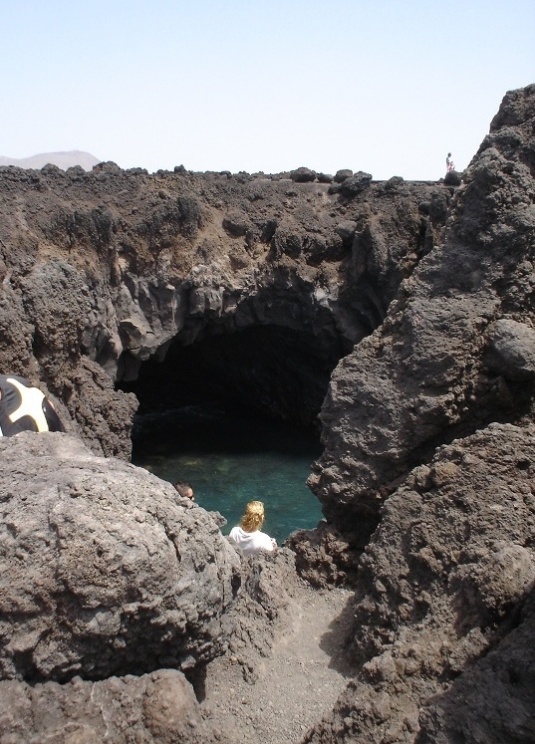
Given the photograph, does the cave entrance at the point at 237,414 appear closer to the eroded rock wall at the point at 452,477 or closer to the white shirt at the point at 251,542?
the white shirt at the point at 251,542

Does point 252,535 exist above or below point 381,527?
below

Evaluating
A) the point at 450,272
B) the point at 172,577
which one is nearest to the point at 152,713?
Answer: the point at 172,577

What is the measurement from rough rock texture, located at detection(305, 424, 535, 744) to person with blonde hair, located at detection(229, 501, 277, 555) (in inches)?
62.7

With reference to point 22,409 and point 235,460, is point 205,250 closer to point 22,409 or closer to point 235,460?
point 235,460

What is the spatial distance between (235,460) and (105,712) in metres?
13.8

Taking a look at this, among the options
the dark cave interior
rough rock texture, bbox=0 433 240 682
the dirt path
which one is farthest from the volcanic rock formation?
the dark cave interior

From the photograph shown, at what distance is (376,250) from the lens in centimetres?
1502

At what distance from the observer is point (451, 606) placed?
153 inches

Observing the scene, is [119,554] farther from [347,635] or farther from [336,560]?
[336,560]

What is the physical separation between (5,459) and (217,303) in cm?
1117

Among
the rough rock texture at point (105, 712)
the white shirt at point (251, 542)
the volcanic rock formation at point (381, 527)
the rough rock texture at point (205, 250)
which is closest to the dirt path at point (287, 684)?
the volcanic rock formation at point (381, 527)

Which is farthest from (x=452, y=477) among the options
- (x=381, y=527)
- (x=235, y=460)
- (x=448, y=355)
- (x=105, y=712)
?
(x=235, y=460)

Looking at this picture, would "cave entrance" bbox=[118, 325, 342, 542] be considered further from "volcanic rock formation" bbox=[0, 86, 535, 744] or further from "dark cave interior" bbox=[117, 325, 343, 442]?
"volcanic rock formation" bbox=[0, 86, 535, 744]

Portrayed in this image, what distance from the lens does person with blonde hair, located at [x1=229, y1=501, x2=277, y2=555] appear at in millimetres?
6387
